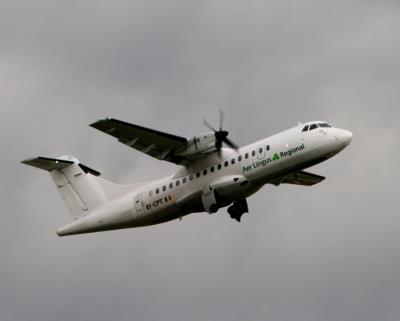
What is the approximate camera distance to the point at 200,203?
122 feet

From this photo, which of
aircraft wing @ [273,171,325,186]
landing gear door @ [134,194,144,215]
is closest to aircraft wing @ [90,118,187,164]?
landing gear door @ [134,194,144,215]

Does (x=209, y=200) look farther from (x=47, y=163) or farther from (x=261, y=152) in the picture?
(x=47, y=163)

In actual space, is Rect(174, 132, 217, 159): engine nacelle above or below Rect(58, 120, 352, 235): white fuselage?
above

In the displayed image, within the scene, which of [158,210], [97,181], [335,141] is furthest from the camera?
[97,181]

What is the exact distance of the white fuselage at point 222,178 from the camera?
35344 mm

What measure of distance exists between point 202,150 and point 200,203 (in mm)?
2049

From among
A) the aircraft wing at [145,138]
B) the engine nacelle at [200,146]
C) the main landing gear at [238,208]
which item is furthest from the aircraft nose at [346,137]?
the aircraft wing at [145,138]

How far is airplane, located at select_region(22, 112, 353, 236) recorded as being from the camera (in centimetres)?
3547

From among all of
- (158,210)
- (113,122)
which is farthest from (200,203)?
(113,122)

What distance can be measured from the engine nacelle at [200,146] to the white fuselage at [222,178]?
486 mm

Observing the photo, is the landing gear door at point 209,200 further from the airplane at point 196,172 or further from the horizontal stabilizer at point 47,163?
the horizontal stabilizer at point 47,163

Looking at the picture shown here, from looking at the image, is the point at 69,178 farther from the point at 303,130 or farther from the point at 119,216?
the point at 303,130

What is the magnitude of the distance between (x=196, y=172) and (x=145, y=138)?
2398mm

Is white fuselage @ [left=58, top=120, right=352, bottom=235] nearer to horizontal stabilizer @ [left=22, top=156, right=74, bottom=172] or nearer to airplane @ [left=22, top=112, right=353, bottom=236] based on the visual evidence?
airplane @ [left=22, top=112, right=353, bottom=236]
